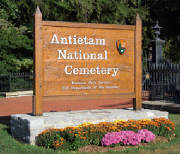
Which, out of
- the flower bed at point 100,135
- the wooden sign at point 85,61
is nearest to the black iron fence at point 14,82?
the wooden sign at point 85,61

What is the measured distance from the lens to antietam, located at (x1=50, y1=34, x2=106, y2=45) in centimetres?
734

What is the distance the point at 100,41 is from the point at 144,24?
72.3ft

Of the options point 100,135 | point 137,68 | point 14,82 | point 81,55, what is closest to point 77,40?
point 81,55

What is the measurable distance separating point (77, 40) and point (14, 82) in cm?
1330

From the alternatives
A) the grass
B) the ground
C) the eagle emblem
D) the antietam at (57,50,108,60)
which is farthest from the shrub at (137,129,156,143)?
the ground

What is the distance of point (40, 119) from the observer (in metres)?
6.77

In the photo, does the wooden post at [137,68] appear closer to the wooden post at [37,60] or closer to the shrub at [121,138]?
the shrub at [121,138]

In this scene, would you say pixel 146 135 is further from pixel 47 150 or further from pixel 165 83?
pixel 165 83

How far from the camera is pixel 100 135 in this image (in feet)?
22.0

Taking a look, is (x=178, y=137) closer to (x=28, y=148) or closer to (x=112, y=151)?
(x=112, y=151)

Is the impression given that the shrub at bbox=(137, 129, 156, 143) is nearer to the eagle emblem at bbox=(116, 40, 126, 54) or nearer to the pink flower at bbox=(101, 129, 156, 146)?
the pink flower at bbox=(101, 129, 156, 146)

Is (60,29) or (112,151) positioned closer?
(112,151)

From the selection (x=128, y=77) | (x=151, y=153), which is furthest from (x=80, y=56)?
(x=151, y=153)

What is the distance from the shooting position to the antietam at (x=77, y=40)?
7336 mm
